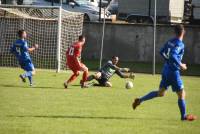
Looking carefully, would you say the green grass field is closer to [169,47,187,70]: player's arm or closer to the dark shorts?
the dark shorts

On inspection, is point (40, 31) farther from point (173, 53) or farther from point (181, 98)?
point (181, 98)

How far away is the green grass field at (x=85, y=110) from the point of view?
1334 cm

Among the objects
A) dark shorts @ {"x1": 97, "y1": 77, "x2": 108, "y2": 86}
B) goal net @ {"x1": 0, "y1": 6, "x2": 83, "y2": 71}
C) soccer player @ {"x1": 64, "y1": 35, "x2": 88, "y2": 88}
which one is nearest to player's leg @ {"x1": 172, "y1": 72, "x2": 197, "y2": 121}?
soccer player @ {"x1": 64, "y1": 35, "x2": 88, "y2": 88}

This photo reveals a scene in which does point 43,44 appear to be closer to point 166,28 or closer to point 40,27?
point 40,27

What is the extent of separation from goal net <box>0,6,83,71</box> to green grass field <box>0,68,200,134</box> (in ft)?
27.2

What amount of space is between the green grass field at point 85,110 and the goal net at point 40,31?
8285 mm

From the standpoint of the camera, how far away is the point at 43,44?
33.5m

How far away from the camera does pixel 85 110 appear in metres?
16.2

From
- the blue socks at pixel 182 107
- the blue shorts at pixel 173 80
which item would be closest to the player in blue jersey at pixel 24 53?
the blue shorts at pixel 173 80

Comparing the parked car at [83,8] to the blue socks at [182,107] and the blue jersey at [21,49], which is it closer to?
the blue jersey at [21,49]

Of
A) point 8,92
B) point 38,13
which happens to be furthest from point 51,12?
point 8,92

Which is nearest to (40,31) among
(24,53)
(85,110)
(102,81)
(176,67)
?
(102,81)

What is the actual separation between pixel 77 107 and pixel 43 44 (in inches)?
669

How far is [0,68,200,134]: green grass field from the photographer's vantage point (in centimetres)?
1334
